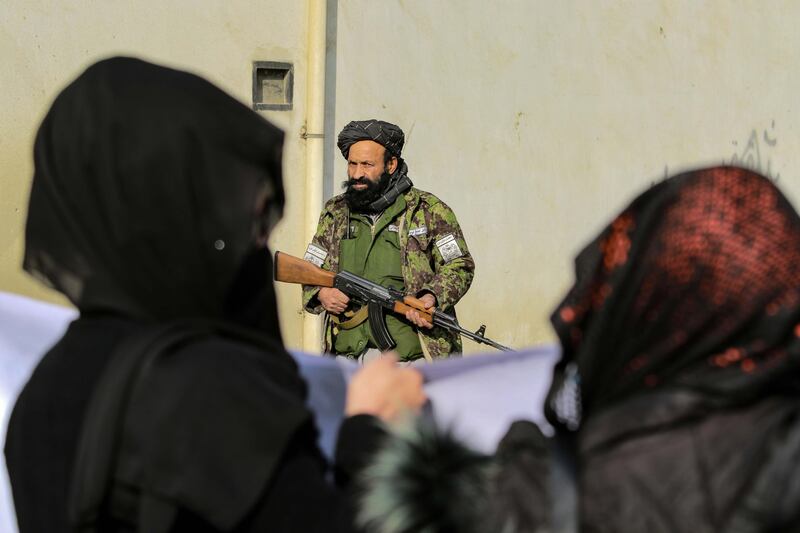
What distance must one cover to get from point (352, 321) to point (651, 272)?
3.82 meters

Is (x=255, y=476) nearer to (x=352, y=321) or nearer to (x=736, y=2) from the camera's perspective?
(x=352, y=321)

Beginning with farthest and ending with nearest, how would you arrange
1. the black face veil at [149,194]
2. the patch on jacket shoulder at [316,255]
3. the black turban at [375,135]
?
the black turban at [375,135] < the patch on jacket shoulder at [316,255] < the black face veil at [149,194]

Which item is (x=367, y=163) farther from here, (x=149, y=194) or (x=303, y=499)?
(x=303, y=499)

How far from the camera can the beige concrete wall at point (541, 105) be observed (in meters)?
6.68

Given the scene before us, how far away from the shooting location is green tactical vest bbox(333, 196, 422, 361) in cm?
504

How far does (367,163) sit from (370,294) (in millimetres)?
677

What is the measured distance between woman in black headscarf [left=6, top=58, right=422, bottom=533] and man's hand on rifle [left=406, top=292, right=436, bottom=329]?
3.32m

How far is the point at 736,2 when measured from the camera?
870 cm

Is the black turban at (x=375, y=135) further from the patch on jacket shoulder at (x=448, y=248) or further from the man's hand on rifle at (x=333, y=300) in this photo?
the man's hand on rifle at (x=333, y=300)

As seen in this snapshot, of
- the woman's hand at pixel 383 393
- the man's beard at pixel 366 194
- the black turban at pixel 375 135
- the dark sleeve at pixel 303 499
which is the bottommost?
the man's beard at pixel 366 194

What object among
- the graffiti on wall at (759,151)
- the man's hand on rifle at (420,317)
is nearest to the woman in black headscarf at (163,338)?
the man's hand on rifle at (420,317)

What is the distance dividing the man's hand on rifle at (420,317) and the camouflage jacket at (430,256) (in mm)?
27

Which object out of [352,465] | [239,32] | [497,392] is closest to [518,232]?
[239,32]

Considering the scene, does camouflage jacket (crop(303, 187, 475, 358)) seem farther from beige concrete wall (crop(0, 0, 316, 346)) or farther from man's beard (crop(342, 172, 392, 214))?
beige concrete wall (crop(0, 0, 316, 346))
